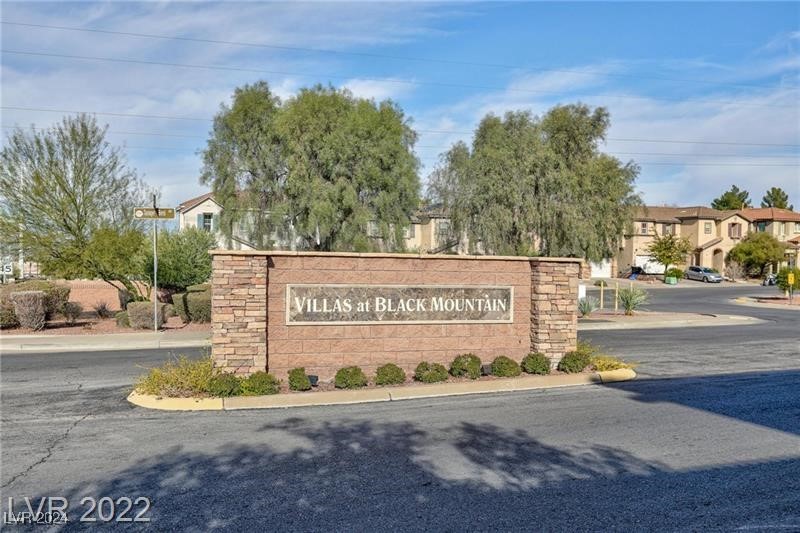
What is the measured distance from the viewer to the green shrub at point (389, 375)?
10812 mm

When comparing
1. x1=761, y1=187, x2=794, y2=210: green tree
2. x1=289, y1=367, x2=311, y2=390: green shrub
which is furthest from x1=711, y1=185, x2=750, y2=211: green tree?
x1=289, y1=367, x2=311, y2=390: green shrub

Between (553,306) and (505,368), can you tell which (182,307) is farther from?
(553,306)

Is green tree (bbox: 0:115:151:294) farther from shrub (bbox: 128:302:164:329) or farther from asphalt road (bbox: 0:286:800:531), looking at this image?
asphalt road (bbox: 0:286:800:531)

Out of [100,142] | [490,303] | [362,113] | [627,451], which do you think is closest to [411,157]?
[362,113]

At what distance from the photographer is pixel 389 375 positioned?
1084 cm

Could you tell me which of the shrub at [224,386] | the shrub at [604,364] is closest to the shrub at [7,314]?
the shrub at [224,386]

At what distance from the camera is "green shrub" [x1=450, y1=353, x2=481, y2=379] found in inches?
446

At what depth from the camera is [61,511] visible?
5.50 meters

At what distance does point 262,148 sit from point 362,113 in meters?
6.47

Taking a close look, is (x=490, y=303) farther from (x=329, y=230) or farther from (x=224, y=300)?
(x=329, y=230)

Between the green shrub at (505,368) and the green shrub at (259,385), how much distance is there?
12.8ft

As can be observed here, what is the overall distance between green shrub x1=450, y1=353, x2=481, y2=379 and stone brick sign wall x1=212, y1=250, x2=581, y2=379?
380 millimetres

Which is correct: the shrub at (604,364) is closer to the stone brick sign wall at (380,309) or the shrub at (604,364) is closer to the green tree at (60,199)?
the stone brick sign wall at (380,309)

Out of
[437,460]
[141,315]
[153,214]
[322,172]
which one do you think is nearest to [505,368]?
[437,460]
